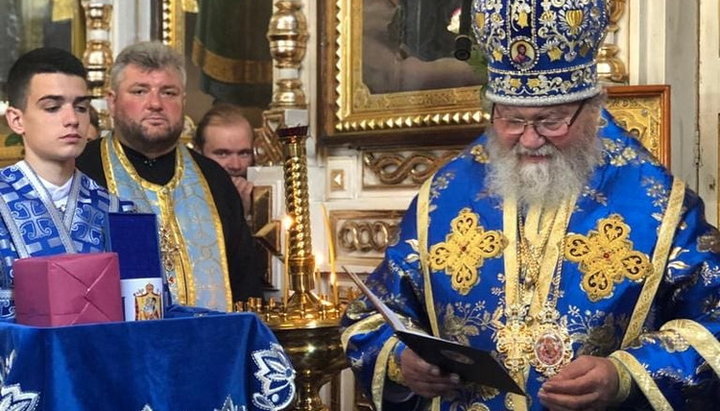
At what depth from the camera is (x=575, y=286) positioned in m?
3.03

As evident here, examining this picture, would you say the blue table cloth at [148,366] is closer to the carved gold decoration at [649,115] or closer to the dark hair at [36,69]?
the dark hair at [36,69]

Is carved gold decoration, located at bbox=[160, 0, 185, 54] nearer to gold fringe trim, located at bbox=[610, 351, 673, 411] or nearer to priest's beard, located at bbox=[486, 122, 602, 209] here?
priest's beard, located at bbox=[486, 122, 602, 209]

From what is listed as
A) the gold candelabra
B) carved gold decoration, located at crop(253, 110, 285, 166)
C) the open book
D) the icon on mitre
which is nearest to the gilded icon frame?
carved gold decoration, located at crop(253, 110, 285, 166)

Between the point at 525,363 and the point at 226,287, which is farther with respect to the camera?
the point at 226,287

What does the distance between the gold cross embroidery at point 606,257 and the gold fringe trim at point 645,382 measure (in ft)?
0.58

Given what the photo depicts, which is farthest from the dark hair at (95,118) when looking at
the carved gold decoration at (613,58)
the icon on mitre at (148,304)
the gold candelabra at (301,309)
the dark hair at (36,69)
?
the icon on mitre at (148,304)

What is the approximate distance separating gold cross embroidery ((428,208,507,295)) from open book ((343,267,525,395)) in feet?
0.95

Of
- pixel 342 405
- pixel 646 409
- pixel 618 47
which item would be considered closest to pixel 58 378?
pixel 646 409

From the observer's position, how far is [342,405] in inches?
214

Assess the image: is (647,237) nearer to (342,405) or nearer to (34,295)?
(34,295)

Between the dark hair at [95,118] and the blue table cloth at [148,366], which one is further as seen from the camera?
the dark hair at [95,118]

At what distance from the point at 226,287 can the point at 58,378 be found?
6.50 feet

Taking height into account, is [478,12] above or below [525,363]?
above

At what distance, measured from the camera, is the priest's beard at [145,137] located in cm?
477
